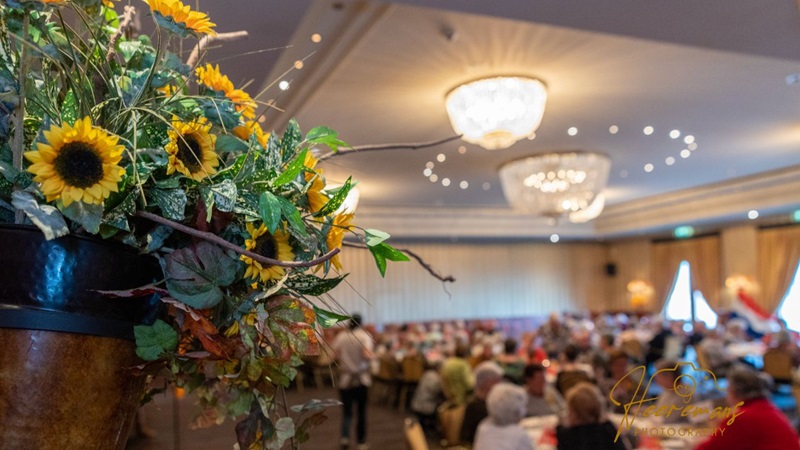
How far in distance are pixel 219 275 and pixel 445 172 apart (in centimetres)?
991

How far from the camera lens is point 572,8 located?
9.85 feet

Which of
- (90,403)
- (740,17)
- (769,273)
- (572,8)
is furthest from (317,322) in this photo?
(769,273)

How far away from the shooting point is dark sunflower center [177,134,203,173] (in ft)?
2.20

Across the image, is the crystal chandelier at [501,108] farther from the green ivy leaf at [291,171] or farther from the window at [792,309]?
the window at [792,309]

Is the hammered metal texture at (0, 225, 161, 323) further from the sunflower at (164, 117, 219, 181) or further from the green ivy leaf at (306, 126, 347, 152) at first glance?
the green ivy leaf at (306, 126, 347, 152)

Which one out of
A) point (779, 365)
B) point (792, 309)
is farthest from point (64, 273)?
point (792, 309)

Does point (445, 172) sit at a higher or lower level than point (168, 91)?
higher

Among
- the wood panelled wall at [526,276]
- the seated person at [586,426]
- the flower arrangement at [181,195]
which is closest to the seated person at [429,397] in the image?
the seated person at [586,426]

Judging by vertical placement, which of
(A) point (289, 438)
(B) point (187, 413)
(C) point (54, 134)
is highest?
(C) point (54, 134)

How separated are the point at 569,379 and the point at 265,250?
21.6ft

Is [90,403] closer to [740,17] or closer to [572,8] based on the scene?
[572,8]

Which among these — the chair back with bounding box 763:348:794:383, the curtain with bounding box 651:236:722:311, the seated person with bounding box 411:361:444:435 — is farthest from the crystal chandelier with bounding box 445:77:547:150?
the curtain with bounding box 651:236:722:311

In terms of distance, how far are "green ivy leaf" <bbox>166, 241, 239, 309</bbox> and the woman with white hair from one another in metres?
4.03

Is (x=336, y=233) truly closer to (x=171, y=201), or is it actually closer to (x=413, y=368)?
(x=171, y=201)
